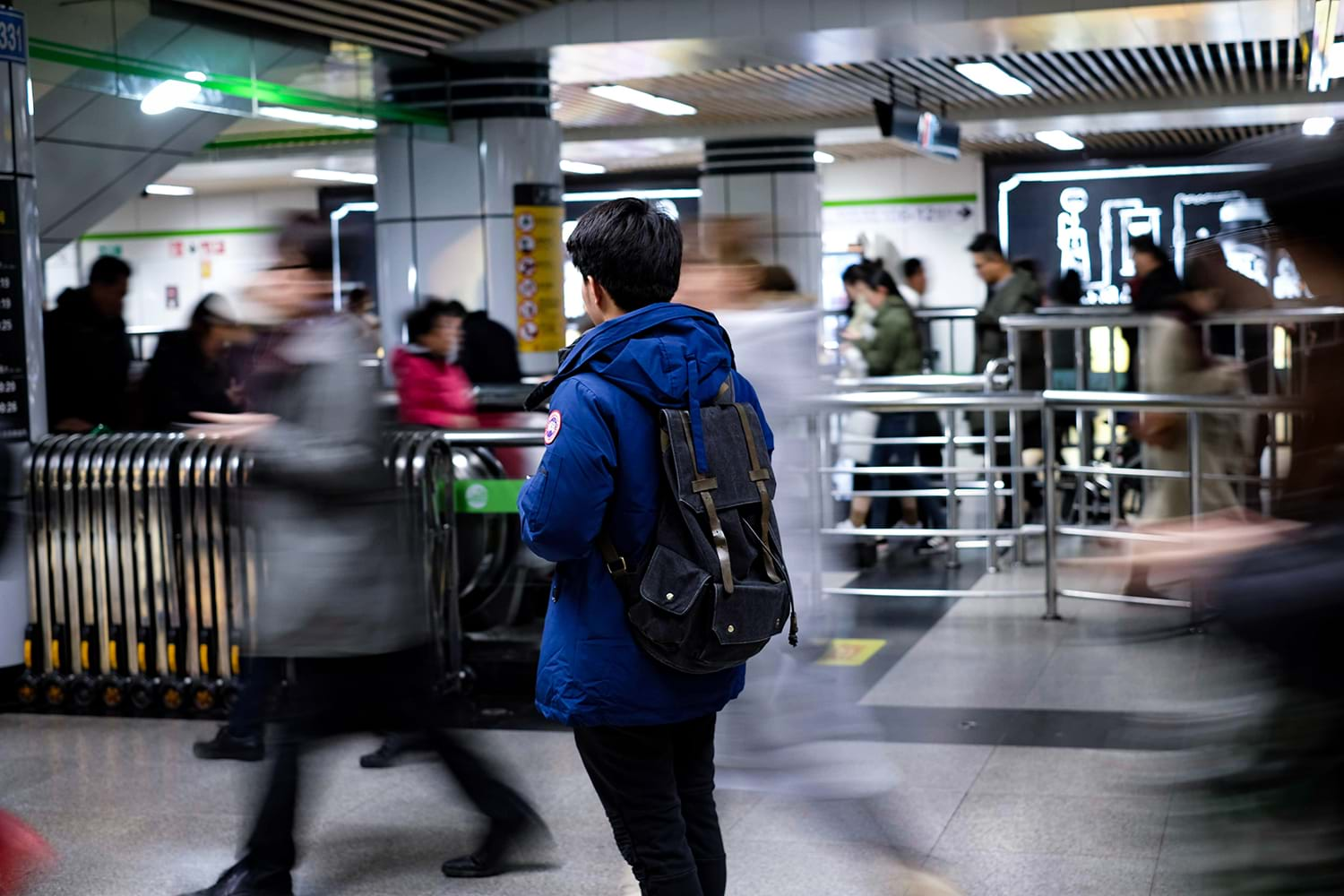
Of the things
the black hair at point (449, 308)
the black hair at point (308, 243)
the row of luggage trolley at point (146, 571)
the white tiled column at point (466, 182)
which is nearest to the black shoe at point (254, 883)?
the black hair at point (308, 243)

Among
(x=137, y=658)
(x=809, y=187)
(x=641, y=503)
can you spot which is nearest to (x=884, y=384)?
(x=137, y=658)

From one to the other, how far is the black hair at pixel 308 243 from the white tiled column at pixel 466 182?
329 inches

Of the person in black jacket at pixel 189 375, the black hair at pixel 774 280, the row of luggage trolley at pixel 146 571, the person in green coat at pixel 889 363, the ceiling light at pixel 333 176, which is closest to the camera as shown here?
the black hair at pixel 774 280

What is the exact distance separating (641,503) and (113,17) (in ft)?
23.5

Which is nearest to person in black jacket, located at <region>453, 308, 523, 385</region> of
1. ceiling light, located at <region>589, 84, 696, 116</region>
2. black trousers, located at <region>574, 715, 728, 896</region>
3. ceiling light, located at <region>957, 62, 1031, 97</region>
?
ceiling light, located at <region>589, 84, 696, 116</region>

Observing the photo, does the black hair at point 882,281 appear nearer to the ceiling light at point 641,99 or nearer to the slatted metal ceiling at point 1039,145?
the ceiling light at point 641,99

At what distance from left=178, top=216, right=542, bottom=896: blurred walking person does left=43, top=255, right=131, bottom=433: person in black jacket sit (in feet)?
12.6

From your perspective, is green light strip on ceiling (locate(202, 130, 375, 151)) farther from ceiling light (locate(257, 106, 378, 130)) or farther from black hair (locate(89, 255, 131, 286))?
black hair (locate(89, 255, 131, 286))

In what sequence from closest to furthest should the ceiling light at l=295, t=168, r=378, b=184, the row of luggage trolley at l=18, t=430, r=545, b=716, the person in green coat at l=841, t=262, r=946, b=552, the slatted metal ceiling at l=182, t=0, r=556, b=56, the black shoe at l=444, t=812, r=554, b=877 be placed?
1. the black shoe at l=444, t=812, r=554, b=877
2. the row of luggage trolley at l=18, t=430, r=545, b=716
3. the person in green coat at l=841, t=262, r=946, b=552
4. the slatted metal ceiling at l=182, t=0, r=556, b=56
5. the ceiling light at l=295, t=168, r=378, b=184

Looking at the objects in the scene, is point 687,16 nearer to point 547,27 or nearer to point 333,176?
point 547,27

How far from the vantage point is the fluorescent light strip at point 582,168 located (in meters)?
21.1

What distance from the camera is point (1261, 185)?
1.69 meters

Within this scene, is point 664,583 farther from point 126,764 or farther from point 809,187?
point 809,187

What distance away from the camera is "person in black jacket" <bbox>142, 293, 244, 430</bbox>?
723 centimetres
